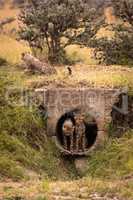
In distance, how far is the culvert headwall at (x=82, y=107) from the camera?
80.8 feet

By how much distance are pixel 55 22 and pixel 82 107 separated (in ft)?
30.2

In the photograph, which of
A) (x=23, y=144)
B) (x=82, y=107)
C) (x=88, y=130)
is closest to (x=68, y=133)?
(x=82, y=107)

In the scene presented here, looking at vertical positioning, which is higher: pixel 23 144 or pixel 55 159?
pixel 23 144

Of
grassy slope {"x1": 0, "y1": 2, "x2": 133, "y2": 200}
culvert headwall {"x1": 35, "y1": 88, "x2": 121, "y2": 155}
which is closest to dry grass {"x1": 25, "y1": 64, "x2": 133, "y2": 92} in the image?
grassy slope {"x1": 0, "y1": 2, "x2": 133, "y2": 200}

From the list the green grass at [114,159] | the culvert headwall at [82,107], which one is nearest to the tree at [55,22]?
the culvert headwall at [82,107]

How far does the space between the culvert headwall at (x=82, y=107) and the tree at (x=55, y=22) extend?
845cm

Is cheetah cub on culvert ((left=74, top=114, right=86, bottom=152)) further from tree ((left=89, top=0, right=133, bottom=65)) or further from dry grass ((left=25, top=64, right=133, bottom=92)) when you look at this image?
tree ((left=89, top=0, right=133, bottom=65))

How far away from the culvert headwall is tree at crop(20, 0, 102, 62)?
8453 mm

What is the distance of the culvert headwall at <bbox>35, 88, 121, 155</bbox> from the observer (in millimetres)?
24625

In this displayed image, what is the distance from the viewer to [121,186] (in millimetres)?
16672

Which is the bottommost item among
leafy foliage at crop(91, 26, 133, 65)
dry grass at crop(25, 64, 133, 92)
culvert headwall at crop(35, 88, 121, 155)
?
culvert headwall at crop(35, 88, 121, 155)

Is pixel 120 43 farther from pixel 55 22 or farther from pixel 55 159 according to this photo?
pixel 55 159

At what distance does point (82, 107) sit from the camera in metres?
25.0

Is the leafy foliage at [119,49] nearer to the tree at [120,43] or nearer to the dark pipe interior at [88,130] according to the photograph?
the tree at [120,43]
